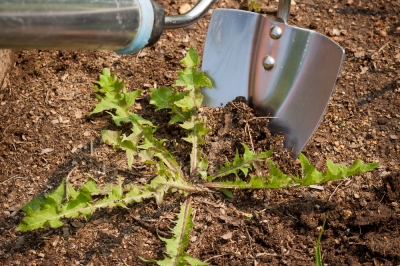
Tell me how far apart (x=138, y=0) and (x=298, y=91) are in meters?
0.90

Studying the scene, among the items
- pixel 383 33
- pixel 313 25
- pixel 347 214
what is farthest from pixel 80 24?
pixel 383 33

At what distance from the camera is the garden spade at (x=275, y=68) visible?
2.08 m

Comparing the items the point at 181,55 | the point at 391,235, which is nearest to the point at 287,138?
the point at 391,235

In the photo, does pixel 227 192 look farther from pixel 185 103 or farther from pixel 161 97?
pixel 161 97

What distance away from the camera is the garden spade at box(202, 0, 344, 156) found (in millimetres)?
2084

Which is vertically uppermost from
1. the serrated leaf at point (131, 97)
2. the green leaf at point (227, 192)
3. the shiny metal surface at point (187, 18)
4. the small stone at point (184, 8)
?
the shiny metal surface at point (187, 18)

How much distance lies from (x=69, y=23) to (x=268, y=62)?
1084 mm

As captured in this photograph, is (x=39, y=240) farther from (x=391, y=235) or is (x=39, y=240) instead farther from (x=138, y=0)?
(x=391, y=235)

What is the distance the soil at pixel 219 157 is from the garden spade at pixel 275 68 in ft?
0.27

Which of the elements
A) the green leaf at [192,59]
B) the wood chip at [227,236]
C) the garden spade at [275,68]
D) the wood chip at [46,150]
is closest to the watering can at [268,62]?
the garden spade at [275,68]

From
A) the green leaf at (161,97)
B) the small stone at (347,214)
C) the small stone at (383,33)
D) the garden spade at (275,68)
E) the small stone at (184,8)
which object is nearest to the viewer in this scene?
the small stone at (347,214)

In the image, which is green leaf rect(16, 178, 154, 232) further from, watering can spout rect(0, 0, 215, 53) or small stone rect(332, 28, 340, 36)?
small stone rect(332, 28, 340, 36)

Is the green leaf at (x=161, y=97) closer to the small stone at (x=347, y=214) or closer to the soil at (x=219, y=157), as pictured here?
the soil at (x=219, y=157)

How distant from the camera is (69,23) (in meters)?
1.31
